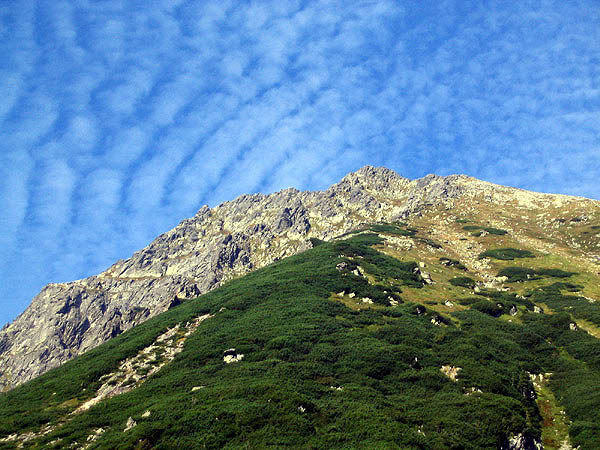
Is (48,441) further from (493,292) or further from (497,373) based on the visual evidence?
(493,292)

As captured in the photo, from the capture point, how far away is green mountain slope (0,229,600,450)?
1575 inches

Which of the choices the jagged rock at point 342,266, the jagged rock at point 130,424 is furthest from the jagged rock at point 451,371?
the jagged rock at point 342,266

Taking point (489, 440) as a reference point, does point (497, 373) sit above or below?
above

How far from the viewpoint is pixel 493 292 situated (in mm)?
97188

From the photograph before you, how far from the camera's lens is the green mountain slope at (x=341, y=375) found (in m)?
40.0

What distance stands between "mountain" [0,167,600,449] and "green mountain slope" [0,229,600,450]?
23 centimetres

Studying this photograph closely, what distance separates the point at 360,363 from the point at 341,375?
3969 mm

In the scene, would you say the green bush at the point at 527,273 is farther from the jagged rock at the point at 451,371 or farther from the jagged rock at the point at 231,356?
the jagged rock at the point at 231,356

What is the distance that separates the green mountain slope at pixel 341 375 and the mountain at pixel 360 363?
0.77 ft

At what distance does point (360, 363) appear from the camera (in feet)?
185

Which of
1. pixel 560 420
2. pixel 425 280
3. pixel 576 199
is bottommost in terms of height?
pixel 560 420

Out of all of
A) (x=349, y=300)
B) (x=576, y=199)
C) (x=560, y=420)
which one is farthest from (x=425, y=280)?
(x=576, y=199)

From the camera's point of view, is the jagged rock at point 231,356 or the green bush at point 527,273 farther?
the green bush at point 527,273

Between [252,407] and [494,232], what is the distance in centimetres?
12705
